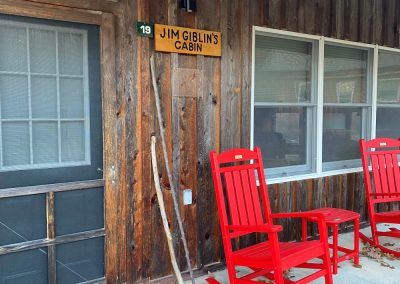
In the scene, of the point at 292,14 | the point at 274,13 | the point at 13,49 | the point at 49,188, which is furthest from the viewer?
the point at 292,14

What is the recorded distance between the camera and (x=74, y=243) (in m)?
2.47

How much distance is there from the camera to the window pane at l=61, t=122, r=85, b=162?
7.98 ft

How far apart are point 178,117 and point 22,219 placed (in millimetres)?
1185

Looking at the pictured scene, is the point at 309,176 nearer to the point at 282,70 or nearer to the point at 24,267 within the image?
the point at 282,70

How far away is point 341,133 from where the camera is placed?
4012 millimetres

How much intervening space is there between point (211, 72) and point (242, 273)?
1.55 m

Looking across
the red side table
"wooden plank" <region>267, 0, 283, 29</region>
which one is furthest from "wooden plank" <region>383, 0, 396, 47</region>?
the red side table

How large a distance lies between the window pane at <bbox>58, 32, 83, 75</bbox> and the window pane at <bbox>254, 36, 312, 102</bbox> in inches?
58.1

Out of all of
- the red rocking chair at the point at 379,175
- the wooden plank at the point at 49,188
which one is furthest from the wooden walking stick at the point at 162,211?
the red rocking chair at the point at 379,175

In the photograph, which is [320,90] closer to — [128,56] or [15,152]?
[128,56]

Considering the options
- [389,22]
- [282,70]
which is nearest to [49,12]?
[282,70]

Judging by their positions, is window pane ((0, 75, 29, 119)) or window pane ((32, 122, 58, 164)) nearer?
window pane ((0, 75, 29, 119))

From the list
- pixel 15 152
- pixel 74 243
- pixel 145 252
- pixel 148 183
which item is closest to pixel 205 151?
pixel 148 183

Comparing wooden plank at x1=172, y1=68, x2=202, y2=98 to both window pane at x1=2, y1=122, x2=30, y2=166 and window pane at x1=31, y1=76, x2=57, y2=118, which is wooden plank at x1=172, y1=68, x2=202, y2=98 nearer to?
window pane at x1=31, y1=76, x2=57, y2=118
